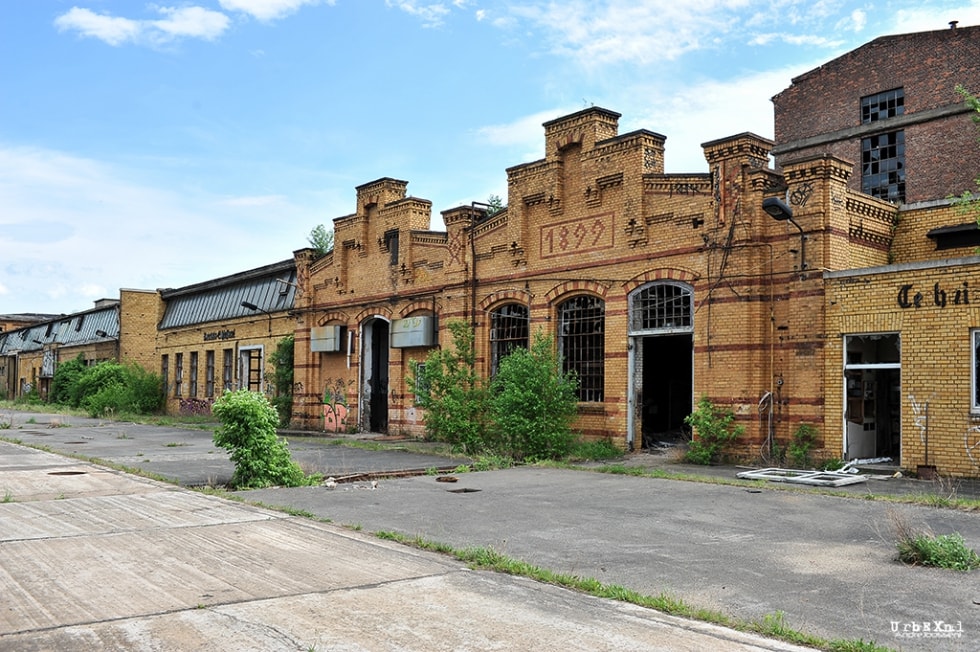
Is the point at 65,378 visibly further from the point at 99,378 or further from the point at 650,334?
the point at 650,334

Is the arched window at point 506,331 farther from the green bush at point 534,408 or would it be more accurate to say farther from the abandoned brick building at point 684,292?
the green bush at point 534,408

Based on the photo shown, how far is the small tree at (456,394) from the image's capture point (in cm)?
1856

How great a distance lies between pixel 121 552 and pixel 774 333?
39.5 feet

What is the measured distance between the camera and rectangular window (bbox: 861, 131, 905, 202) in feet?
94.3

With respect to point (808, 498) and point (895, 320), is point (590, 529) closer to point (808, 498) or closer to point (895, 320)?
point (808, 498)

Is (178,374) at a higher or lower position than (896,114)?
lower

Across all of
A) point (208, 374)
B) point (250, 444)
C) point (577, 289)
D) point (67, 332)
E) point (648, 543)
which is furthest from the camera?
point (67, 332)

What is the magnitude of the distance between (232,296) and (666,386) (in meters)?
22.4

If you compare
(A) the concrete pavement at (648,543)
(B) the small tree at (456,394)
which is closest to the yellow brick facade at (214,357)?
(B) the small tree at (456,394)

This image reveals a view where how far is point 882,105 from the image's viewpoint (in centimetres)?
2947

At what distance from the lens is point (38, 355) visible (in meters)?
58.1

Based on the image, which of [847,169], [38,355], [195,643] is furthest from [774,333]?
[38,355]

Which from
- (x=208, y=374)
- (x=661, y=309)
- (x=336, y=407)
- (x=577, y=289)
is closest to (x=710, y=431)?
(x=661, y=309)

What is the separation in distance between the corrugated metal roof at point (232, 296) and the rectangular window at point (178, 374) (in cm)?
156
